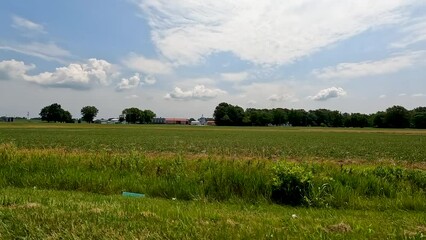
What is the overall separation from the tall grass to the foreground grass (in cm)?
158

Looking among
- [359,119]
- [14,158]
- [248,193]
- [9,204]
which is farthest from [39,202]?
[359,119]

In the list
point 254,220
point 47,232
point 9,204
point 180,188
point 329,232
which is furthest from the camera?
point 180,188

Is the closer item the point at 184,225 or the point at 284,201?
the point at 184,225

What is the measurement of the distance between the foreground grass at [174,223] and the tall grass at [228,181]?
62.0 inches

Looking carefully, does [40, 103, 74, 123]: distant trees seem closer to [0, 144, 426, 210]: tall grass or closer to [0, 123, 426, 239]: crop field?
[0, 123, 426, 239]: crop field

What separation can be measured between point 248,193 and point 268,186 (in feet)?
1.85

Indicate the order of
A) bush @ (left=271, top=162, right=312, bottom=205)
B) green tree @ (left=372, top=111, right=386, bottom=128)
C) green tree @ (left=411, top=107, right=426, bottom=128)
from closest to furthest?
bush @ (left=271, top=162, right=312, bottom=205), green tree @ (left=411, top=107, right=426, bottom=128), green tree @ (left=372, top=111, right=386, bottom=128)

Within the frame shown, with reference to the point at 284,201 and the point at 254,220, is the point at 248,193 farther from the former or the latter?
the point at 254,220

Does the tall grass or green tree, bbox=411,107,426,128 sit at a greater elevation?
green tree, bbox=411,107,426,128

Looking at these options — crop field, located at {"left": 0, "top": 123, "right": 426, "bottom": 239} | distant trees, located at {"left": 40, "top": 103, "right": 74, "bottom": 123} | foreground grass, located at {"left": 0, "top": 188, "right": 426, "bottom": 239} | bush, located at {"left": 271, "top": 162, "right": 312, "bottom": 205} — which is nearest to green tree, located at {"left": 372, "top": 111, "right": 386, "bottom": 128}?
distant trees, located at {"left": 40, "top": 103, "right": 74, "bottom": 123}

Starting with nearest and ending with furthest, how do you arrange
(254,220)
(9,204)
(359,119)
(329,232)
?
(329,232) < (254,220) < (9,204) < (359,119)

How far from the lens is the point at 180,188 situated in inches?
388

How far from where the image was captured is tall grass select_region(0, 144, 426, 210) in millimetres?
9234

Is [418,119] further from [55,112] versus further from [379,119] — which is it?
[55,112]
